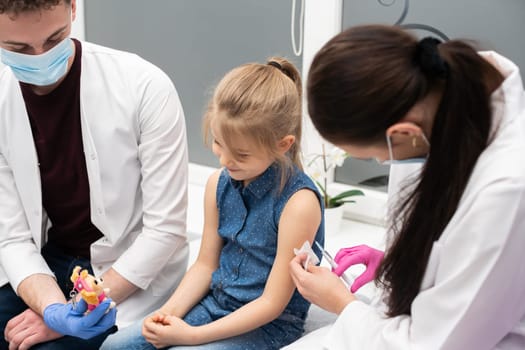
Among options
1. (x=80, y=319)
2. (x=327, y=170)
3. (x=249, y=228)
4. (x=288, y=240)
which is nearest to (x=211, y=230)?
(x=249, y=228)

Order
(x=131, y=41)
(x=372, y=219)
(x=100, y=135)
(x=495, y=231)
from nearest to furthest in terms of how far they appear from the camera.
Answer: (x=495, y=231)
(x=100, y=135)
(x=372, y=219)
(x=131, y=41)

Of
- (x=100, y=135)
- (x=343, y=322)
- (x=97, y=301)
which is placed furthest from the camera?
(x=100, y=135)

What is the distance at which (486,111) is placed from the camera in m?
A: 1.01

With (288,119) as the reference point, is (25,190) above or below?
→ below

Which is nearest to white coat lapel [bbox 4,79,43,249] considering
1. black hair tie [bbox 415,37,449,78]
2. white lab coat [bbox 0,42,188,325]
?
white lab coat [bbox 0,42,188,325]

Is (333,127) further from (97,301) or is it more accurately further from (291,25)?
(291,25)

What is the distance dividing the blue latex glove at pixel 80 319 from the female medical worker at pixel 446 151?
2.00 ft

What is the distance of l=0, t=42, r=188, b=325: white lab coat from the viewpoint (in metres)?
1.54

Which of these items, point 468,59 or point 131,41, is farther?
point 131,41

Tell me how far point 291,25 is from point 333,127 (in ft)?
4.28

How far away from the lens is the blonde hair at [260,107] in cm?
134

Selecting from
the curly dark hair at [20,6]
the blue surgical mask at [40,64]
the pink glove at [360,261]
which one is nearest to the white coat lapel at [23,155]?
the blue surgical mask at [40,64]

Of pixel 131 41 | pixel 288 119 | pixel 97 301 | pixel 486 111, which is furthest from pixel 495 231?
pixel 131 41

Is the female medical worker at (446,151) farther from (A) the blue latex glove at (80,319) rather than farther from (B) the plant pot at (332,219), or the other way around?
(B) the plant pot at (332,219)
